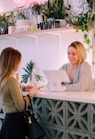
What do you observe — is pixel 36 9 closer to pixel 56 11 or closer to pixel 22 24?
pixel 22 24

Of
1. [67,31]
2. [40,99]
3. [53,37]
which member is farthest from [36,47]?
[40,99]

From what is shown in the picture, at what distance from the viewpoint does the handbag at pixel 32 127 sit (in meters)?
2.34

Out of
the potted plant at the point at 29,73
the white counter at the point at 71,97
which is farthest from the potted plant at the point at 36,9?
the white counter at the point at 71,97

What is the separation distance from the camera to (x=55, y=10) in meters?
3.49

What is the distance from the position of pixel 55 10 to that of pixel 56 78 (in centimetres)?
120

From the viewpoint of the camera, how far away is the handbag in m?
2.34

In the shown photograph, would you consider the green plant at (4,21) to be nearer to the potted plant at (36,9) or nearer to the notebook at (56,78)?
the potted plant at (36,9)

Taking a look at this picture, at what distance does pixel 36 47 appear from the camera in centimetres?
406

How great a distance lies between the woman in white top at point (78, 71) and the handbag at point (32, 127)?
53 centimetres

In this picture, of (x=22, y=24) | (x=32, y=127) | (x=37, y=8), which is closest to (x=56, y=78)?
(x=32, y=127)

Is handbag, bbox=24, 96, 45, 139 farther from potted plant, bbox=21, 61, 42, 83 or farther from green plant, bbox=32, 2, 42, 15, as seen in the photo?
green plant, bbox=32, 2, 42, 15

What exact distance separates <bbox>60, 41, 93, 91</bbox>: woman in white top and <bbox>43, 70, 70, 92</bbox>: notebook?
165mm

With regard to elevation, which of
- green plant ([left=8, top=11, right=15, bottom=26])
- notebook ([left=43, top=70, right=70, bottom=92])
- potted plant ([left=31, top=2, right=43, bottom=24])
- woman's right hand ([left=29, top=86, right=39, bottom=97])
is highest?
A: potted plant ([left=31, top=2, right=43, bottom=24])

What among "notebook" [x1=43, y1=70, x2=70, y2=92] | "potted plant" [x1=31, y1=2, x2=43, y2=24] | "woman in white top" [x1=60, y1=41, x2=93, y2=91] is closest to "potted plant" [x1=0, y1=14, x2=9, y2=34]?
"potted plant" [x1=31, y1=2, x2=43, y2=24]
